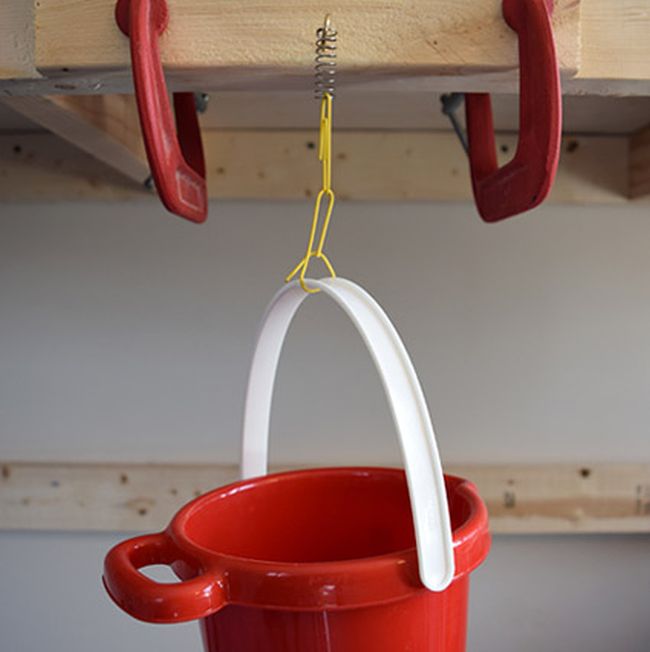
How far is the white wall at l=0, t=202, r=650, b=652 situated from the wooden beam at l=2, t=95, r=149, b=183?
0.79 ft

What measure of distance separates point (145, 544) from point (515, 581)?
2.67 feet

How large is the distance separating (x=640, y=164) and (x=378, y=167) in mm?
353

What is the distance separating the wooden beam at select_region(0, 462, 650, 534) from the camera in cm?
105

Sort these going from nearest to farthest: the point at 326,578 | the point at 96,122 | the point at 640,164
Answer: the point at 326,578
the point at 96,122
the point at 640,164

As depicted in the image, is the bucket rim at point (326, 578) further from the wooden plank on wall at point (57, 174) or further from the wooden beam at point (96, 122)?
the wooden plank on wall at point (57, 174)

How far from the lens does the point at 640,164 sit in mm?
1000

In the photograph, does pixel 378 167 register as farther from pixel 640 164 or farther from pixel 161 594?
pixel 161 594

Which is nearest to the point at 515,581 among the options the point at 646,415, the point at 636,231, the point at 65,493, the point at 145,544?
→ the point at 646,415

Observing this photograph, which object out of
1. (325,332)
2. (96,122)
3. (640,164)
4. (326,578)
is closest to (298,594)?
(326,578)

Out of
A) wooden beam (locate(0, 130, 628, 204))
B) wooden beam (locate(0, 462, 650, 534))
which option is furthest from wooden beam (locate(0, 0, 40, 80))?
wooden beam (locate(0, 462, 650, 534))

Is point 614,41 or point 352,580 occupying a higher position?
point 614,41

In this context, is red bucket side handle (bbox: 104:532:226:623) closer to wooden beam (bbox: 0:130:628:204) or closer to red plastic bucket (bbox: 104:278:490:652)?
red plastic bucket (bbox: 104:278:490:652)

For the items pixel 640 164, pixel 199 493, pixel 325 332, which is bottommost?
pixel 199 493

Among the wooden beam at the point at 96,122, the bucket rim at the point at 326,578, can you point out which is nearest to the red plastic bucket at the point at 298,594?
the bucket rim at the point at 326,578
